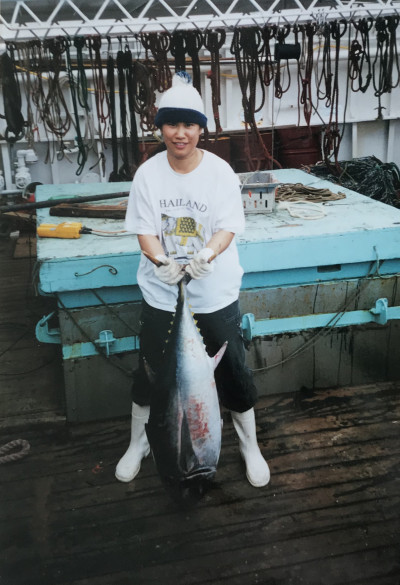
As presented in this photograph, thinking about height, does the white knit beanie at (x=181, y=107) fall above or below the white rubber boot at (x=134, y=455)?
above

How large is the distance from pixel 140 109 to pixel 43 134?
3878 mm

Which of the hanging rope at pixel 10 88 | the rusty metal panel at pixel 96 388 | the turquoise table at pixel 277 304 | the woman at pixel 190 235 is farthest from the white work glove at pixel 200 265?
the hanging rope at pixel 10 88

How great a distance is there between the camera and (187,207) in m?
2.51

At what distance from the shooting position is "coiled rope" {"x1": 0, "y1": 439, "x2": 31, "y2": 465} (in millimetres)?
3215

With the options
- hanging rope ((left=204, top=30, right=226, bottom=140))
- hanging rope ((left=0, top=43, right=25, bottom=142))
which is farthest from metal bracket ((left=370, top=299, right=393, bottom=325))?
hanging rope ((left=0, top=43, right=25, bottom=142))

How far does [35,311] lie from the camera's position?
554 cm

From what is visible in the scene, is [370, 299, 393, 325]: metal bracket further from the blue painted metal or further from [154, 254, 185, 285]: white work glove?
[154, 254, 185, 285]: white work glove

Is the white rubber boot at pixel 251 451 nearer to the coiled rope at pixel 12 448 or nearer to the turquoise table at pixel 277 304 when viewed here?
the turquoise table at pixel 277 304

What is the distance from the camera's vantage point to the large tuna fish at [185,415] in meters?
2.15

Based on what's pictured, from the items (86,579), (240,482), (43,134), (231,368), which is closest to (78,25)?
(231,368)

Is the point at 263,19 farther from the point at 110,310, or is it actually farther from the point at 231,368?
the point at 231,368

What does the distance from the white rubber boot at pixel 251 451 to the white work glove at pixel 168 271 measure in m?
0.98

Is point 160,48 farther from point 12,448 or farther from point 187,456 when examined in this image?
point 187,456

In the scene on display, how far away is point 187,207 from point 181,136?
0.32 meters
